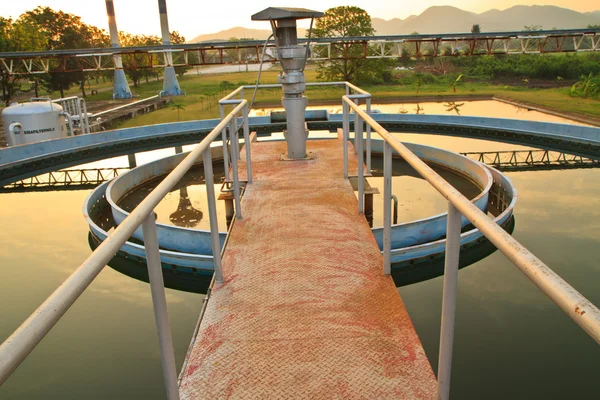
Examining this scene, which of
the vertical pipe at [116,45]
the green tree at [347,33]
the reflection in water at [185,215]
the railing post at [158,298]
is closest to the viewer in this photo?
the railing post at [158,298]

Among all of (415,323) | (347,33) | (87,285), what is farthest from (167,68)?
(87,285)

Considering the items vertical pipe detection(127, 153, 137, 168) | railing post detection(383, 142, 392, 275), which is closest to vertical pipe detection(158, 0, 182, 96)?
vertical pipe detection(127, 153, 137, 168)

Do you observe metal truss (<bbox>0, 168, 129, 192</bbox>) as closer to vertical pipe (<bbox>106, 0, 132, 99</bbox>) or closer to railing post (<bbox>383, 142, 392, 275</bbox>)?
railing post (<bbox>383, 142, 392, 275</bbox>)

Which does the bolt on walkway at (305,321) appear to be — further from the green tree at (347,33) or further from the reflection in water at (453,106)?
the green tree at (347,33)

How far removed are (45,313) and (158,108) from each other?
26.1m

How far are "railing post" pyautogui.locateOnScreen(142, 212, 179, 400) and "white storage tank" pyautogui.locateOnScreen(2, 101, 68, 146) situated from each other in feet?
44.6

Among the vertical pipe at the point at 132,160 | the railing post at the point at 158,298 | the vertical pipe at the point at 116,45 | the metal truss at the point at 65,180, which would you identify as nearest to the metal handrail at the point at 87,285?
the railing post at the point at 158,298

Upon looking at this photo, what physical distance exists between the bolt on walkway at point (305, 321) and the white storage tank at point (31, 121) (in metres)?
12.0

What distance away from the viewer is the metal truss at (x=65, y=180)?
31.4 feet

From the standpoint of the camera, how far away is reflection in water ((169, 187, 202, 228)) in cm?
721

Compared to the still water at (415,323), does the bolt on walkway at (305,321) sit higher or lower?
higher

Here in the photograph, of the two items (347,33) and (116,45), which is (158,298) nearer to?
(347,33)

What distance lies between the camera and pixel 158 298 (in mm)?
1716

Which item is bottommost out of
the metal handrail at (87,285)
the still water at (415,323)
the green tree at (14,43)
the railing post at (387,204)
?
the still water at (415,323)
